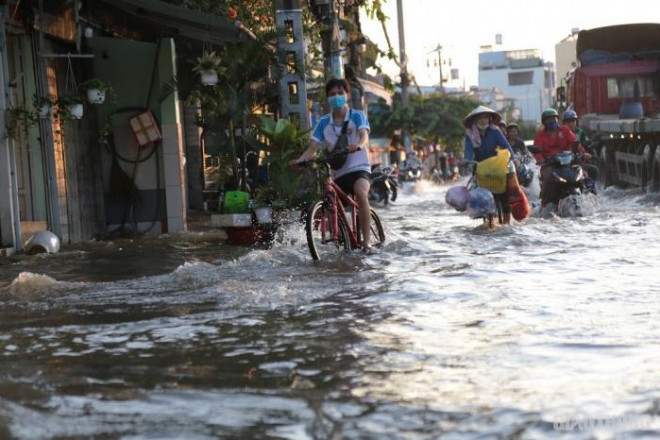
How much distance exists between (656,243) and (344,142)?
11.0 ft

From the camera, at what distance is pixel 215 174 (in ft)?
52.3

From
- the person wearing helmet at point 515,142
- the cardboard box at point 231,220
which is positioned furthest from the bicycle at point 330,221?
the person wearing helmet at point 515,142

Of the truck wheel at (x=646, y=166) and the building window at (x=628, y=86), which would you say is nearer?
the truck wheel at (x=646, y=166)

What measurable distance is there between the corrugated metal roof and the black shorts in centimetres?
375

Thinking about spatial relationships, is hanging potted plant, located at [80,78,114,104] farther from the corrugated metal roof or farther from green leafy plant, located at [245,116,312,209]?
green leafy plant, located at [245,116,312,209]

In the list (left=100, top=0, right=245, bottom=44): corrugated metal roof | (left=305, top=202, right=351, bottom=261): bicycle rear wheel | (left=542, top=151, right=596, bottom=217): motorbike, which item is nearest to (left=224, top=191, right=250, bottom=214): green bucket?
(left=100, top=0, right=245, bottom=44): corrugated metal roof

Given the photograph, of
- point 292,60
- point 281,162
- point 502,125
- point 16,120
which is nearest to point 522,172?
point 502,125

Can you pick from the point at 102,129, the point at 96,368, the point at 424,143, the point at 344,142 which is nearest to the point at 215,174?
the point at 102,129

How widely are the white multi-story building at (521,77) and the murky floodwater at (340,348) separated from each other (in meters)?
130

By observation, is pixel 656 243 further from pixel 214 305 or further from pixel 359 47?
pixel 359 47

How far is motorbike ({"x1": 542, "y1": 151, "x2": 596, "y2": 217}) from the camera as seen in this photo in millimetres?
15367

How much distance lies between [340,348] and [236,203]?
24.6 ft

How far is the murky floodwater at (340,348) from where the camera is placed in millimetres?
4176

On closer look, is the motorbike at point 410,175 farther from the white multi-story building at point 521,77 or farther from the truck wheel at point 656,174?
the white multi-story building at point 521,77
